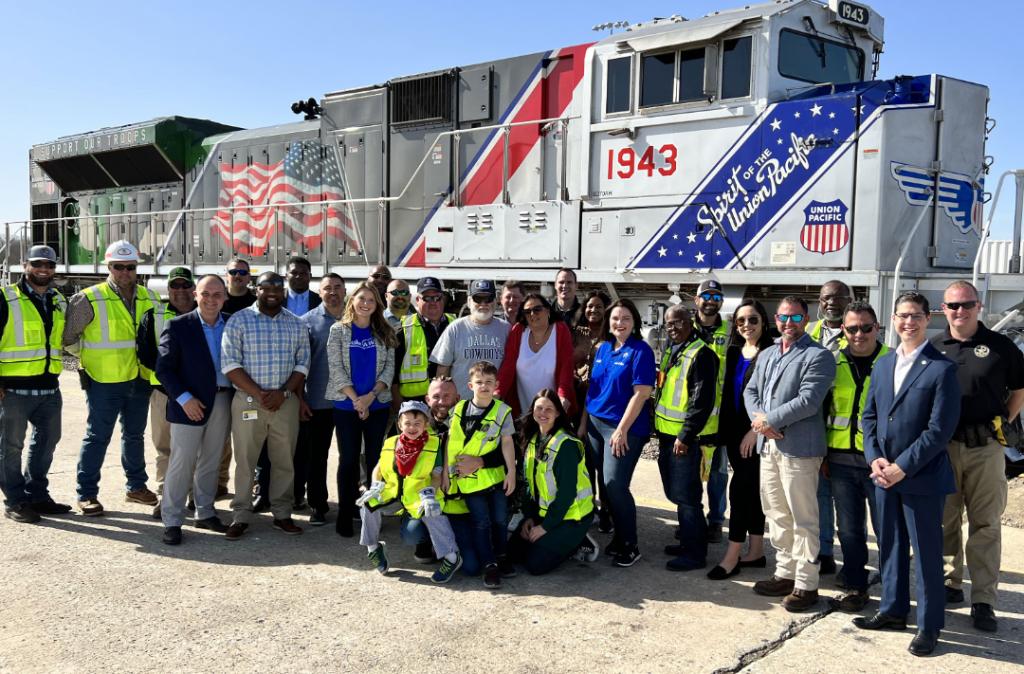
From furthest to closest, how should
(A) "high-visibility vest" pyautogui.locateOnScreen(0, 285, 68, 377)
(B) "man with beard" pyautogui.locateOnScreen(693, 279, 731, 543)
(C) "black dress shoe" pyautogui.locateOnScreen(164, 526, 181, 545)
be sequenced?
(A) "high-visibility vest" pyautogui.locateOnScreen(0, 285, 68, 377), (C) "black dress shoe" pyautogui.locateOnScreen(164, 526, 181, 545), (B) "man with beard" pyautogui.locateOnScreen(693, 279, 731, 543)

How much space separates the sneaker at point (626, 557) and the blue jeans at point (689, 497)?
295mm

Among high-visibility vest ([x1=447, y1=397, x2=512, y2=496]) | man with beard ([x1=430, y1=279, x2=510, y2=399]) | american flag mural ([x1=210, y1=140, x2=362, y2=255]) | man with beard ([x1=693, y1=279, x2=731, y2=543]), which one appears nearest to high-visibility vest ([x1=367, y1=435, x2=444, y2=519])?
high-visibility vest ([x1=447, y1=397, x2=512, y2=496])

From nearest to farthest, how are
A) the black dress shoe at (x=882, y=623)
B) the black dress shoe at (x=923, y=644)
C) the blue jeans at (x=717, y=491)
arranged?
the black dress shoe at (x=923, y=644)
the black dress shoe at (x=882, y=623)
the blue jeans at (x=717, y=491)

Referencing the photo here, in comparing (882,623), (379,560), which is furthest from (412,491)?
(882,623)

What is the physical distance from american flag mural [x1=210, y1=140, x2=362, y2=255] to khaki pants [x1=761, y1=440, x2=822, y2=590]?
795 cm

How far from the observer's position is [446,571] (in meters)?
4.62

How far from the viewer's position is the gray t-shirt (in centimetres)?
551

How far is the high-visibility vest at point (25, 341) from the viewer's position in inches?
219

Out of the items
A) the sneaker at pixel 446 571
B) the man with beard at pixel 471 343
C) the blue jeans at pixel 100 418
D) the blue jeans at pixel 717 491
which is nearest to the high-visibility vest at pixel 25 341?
the blue jeans at pixel 100 418

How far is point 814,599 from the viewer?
429 centimetres

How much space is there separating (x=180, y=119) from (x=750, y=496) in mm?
13338

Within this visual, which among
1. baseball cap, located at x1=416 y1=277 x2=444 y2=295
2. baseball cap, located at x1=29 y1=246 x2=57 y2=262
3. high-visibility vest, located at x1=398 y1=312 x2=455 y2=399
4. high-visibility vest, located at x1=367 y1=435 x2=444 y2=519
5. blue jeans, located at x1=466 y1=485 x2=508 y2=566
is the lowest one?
blue jeans, located at x1=466 y1=485 x2=508 y2=566

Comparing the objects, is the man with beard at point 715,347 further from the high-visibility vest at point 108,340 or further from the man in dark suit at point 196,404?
the high-visibility vest at point 108,340

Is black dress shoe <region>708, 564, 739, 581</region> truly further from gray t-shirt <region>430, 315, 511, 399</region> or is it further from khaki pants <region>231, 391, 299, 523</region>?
khaki pants <region>231, 391, 299, 523</region>
